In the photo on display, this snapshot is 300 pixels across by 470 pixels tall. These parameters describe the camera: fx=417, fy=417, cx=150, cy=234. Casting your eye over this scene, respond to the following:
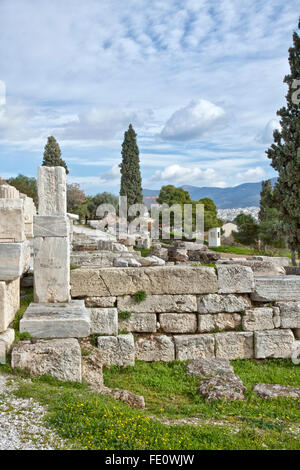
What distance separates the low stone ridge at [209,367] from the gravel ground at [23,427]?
2.87 m

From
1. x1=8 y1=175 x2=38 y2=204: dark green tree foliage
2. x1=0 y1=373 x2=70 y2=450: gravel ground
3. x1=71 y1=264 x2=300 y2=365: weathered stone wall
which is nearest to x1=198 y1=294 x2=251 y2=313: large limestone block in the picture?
x1=71 y1=264 x2=300 y2=365: weathered stone wall

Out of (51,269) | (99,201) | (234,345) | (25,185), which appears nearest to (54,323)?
(51,269)

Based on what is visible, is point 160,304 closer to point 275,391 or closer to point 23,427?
point 275,391

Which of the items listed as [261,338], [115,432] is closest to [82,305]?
[115,432]

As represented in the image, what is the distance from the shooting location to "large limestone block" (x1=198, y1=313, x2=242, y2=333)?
7602 millimetres

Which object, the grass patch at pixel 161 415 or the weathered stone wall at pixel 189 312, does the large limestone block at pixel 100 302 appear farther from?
the grass patch at pixel 161 415

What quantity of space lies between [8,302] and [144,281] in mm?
2352

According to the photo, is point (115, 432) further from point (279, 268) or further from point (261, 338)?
point (279, 268)

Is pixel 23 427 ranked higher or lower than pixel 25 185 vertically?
lower

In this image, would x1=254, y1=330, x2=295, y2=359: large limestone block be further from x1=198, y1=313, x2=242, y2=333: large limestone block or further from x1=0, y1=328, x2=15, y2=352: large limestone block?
x1=0, y1=328, x2=15, y2=352: large limestone block

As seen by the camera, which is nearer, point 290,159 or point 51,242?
point 51,242

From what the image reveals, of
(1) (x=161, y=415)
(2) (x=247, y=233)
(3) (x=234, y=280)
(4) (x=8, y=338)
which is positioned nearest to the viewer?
(1) (x=161, y=415)

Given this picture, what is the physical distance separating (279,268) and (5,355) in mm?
6000

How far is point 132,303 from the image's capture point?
24.4 ft
